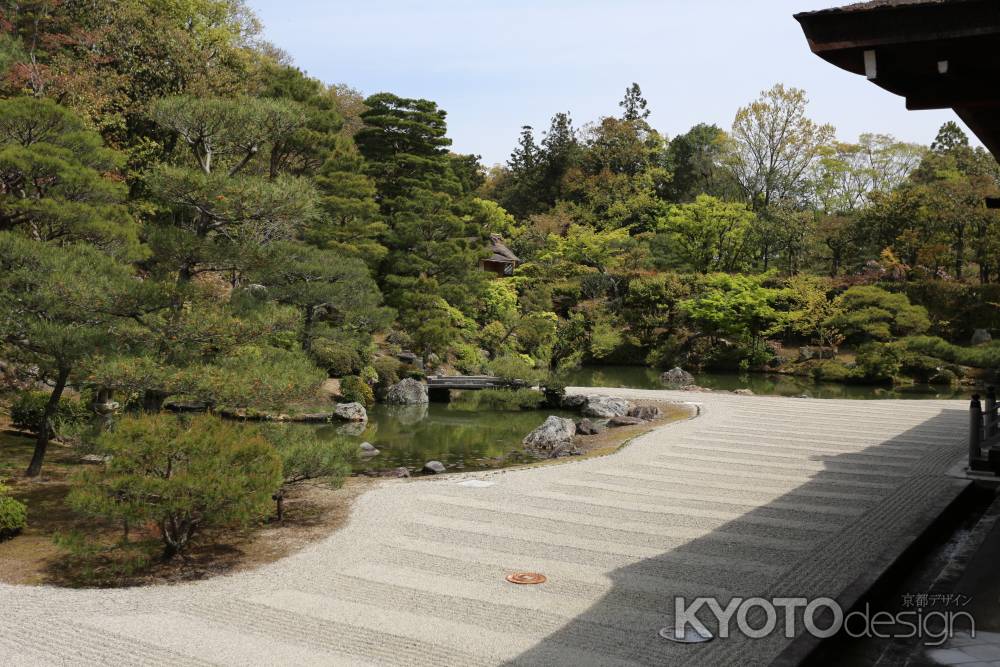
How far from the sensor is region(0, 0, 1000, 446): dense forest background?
7.93 meters

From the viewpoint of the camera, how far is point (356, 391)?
1795 centimetres

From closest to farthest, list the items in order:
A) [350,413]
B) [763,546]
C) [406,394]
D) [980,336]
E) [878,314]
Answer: [763,546] < [350,413] < [406,394] < [878,314] < [980,336]

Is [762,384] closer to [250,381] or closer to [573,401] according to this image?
[573,401]

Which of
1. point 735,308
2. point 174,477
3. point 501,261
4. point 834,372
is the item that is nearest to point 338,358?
point 174,477

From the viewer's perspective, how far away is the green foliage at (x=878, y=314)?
23000mm

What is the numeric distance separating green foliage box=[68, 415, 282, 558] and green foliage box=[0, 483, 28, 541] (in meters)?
1.57

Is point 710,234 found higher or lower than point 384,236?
higher

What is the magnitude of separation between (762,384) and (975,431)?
16.3 m

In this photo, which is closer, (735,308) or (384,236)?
(384,236)

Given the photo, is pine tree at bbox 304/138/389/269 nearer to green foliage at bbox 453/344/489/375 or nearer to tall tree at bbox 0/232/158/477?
green foliage at bbox 453/344/489/375

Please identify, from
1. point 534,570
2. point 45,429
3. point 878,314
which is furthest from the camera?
point 878,314

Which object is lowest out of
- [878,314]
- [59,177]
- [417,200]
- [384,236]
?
[878,314]

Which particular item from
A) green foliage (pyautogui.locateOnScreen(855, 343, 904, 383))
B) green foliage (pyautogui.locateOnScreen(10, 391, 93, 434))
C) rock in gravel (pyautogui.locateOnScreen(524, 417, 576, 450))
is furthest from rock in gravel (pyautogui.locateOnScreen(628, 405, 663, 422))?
green foliage (pyautogui.locateOnScreen(10, 391, 93, 434))

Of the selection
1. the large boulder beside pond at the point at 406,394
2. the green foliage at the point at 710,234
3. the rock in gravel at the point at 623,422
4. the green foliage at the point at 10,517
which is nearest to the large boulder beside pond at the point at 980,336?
the green foliage at the point at 710,234
